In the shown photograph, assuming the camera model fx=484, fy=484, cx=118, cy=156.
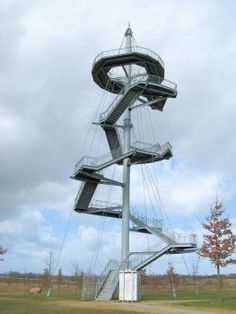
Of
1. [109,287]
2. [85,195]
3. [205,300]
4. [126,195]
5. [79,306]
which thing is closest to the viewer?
[79,306]

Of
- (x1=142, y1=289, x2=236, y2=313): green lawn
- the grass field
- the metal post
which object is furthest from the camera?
the metal post

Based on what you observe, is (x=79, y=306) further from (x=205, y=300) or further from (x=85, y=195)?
(x=85, y=195)

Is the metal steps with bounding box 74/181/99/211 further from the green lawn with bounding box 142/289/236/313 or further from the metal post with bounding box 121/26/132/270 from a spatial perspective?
the green lawn with bounding box 142/289/236/313

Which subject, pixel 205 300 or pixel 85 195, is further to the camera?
pixel 85 195

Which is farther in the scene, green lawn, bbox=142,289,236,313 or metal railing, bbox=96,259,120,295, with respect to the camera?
metal railing, bbox=96,259,120,295

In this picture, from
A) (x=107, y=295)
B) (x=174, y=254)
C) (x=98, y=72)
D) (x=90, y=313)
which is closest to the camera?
(x=90, y=313)

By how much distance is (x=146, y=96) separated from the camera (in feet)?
141

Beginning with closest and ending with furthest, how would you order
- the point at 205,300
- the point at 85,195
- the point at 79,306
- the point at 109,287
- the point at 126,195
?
1. the point at 79,306
2. the point at 205,300
3. the point at 109,287
4. the point at 85,195
5. the point at 126,195

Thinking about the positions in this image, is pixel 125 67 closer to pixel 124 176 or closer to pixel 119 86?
pixel 119 86

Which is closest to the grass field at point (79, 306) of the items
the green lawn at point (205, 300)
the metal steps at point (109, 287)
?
the green lawn at point (205, 300)

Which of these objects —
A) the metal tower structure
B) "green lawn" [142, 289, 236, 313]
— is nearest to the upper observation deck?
the metal tower structure

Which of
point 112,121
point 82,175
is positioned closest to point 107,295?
point 82,175

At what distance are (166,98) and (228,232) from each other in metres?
15.5

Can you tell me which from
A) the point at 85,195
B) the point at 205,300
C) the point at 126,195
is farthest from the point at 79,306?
the point at 126,195
